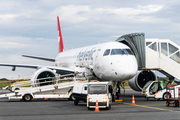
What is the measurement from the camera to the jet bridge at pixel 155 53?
22.8m

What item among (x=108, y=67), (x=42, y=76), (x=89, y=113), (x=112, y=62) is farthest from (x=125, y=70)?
(x=42, y=76)

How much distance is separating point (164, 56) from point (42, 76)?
9860mm

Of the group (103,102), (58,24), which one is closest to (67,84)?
(103,102)

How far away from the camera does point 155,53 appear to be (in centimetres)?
2350

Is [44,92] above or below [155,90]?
below

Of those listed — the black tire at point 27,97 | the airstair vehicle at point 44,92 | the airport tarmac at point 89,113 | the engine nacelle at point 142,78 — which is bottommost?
the airport tarmac at point 89,113

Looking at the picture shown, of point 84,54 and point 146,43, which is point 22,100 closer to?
point 84,54

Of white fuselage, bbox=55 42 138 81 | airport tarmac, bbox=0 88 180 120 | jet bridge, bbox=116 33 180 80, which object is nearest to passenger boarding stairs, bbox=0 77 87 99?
white fuselage, bbox=55 42 138 81

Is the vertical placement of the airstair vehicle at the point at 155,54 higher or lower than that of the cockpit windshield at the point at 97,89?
higher

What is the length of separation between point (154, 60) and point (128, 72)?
601 centimetres

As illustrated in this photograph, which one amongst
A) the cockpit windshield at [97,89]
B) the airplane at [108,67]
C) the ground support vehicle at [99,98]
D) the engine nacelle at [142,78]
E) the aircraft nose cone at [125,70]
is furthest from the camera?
the engine nacelle at [142,78]

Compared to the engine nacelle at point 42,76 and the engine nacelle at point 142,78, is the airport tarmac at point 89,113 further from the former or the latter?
the engine nacelle at point 142,78

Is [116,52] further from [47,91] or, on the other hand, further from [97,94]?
[47,91]

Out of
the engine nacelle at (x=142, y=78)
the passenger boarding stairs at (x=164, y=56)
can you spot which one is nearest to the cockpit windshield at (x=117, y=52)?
the passenger boarding stairs at (x=164, y=56)
